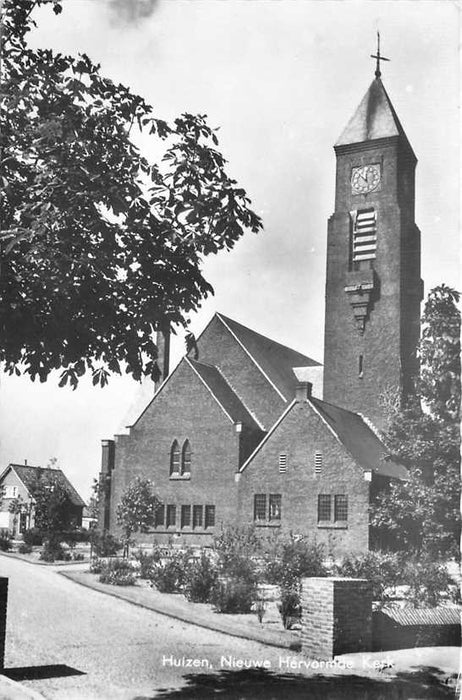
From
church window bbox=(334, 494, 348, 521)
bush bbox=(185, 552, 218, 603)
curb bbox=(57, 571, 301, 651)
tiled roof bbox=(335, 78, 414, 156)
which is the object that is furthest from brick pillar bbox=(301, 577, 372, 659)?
tiled roof bbox=(335, 78, 414, 156)

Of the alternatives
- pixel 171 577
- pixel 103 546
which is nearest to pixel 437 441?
pixel 171 577

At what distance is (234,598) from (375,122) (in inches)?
1296

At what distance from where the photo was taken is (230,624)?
16.8 m

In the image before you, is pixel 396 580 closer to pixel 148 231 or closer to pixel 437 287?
pixel 437 287

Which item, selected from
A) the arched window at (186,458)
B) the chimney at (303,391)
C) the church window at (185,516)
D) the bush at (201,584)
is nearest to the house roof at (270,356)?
the arched window at (186,458)

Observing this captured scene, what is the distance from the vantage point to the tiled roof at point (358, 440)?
38375mm

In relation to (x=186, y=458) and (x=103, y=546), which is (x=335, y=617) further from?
(x=186, y=458)

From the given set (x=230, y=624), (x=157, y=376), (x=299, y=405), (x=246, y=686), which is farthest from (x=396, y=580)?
(x=299, y=405)

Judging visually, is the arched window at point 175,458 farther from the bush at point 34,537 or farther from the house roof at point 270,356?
the bush at point 34,537

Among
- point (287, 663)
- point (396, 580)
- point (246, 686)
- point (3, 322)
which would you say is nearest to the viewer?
point (3, 322)

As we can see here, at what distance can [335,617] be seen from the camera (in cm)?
1355

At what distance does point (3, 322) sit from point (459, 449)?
454 inches

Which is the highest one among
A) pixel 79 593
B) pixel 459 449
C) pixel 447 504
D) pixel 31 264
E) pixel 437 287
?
pixel 437 287

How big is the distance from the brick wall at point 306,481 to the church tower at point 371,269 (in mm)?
6393
